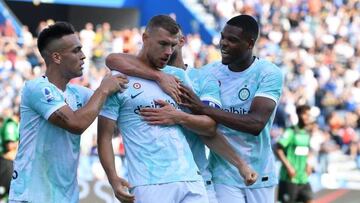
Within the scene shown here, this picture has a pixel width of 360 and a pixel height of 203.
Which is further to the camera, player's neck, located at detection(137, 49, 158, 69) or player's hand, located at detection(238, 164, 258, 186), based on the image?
player's hand, located at detection(238, 164, 258, 186)

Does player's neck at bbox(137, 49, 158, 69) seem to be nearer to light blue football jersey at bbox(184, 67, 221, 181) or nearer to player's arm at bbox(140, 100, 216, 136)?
player's arm at bbox(140, 100, 216, 136)

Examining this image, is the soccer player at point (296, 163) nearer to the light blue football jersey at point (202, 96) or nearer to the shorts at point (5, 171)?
the shorts at point (5, 171)

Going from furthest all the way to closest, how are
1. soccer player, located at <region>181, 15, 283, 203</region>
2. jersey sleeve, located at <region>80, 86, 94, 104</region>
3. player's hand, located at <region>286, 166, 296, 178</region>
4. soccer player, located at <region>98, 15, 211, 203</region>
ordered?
player's hand, located at <region>286, 166, 296, 178</region> < soccer player, located at <region>181, 15, 283, 203</region> < jersey sleeve, located at <region>80, 86, 94, 104</region> < soccer player, located at <region>98, 15, 211, 203</region>

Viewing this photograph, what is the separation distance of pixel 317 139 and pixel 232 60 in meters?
12.2

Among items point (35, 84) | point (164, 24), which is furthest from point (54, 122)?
point (164, 24)

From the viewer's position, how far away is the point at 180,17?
33.8 metres

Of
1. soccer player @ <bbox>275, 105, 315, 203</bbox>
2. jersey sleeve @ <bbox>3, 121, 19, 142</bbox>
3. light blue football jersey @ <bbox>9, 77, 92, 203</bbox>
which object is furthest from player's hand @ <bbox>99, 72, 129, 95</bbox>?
soccer player @ <bbox>275, 105, 315, 203</bbox>

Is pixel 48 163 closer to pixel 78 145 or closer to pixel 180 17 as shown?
pixel 78 145

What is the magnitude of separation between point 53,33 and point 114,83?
0.54m

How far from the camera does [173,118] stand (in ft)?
21.1

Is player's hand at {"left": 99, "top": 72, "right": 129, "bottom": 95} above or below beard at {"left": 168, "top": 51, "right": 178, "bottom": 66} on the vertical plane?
below

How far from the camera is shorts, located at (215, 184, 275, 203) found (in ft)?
24.0

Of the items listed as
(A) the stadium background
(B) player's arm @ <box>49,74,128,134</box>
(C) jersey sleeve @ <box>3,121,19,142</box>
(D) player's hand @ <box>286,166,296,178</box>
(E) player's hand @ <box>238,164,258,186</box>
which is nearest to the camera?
(B) player's arm @ <box>49,74,128,134</box>

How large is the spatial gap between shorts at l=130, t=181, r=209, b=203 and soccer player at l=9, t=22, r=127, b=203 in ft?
1.46
